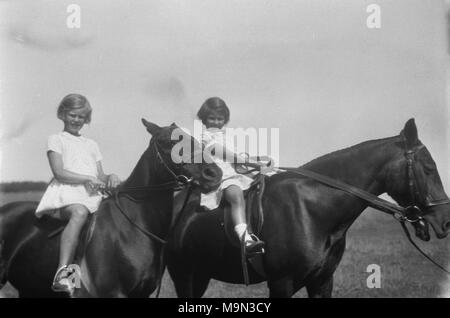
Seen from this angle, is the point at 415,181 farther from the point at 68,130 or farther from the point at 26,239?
the point at 26,239

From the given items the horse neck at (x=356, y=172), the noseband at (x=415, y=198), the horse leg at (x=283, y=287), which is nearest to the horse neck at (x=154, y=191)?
the horse leg at (x=283, y=287)

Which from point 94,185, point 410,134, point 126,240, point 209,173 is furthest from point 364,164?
point 94,185

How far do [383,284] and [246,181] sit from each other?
2635mm

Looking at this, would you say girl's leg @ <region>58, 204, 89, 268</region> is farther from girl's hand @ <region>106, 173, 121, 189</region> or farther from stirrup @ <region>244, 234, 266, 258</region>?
stirrup @ <region>244, 234, 266, 258</region>

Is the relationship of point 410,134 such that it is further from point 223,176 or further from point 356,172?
point 223,176

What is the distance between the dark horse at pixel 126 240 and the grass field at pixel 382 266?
1887 mm

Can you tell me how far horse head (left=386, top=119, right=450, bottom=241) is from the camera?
16.6 ft

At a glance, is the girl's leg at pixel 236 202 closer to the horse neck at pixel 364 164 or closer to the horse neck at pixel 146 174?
the horse neck at pixel 146 174

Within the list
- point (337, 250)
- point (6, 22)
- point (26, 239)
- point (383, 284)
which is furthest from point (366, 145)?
point (6, 22)

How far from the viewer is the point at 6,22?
6.53m

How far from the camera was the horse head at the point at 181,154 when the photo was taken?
474 cm

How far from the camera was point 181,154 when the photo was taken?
4750mm

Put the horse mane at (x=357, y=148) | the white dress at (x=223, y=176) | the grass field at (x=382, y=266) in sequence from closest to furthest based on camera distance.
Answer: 1. the horse mane at (x=357, y=148)
2. the white dress at (x=223, y=176)
3. the grass field at (x=382, y=266)

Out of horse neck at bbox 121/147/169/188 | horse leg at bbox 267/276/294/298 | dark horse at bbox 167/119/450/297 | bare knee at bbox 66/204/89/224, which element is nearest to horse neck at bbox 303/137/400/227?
dark horse at bbox 167/119/450/297
